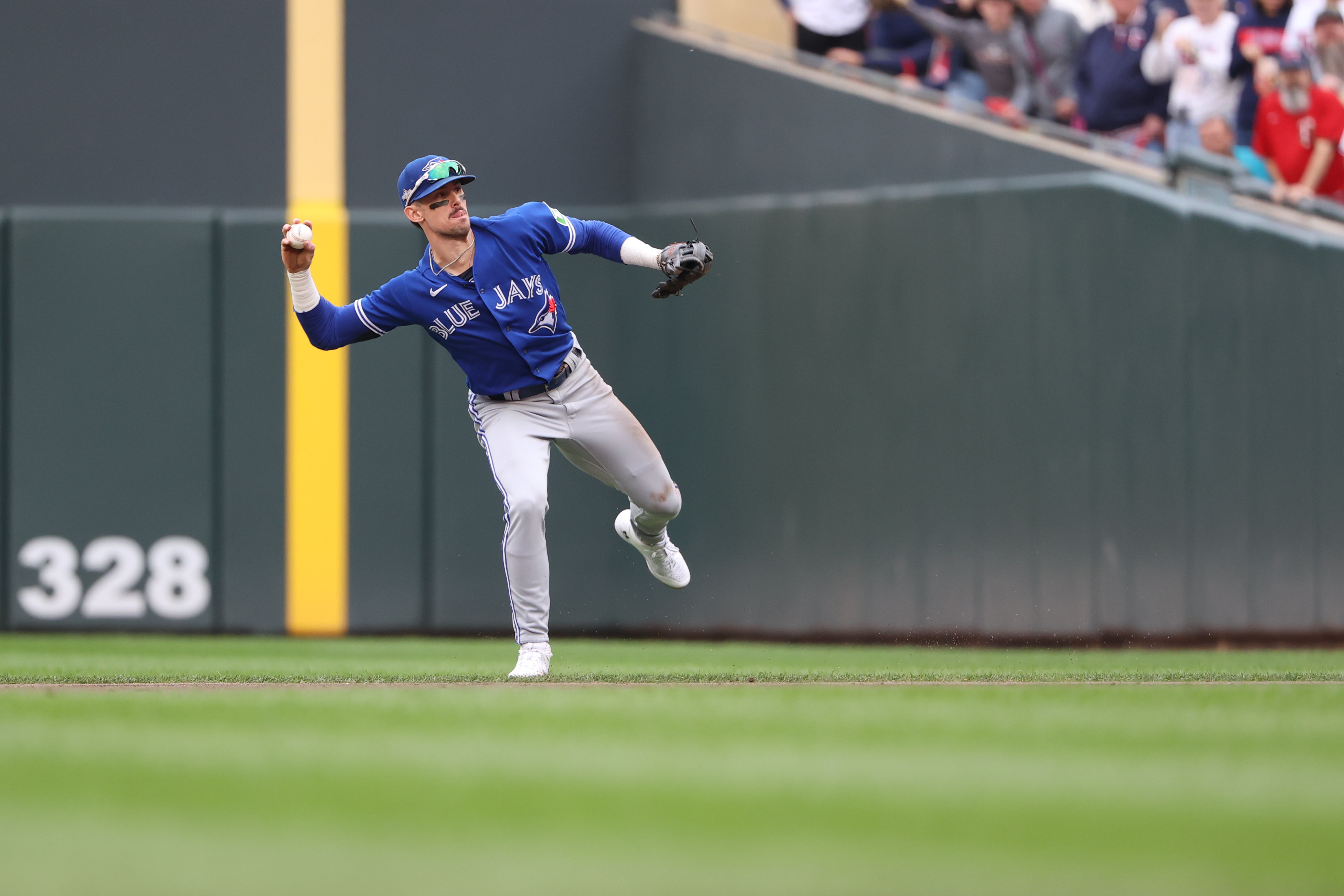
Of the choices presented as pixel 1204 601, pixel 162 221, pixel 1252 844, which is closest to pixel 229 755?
pixel 1252 844

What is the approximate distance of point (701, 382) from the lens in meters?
9.58

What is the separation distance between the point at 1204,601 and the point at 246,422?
223 inches

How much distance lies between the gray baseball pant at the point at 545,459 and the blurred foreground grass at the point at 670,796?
118cm

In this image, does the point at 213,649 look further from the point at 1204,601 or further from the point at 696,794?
the point at 696,794

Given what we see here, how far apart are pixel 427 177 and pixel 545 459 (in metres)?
1.18

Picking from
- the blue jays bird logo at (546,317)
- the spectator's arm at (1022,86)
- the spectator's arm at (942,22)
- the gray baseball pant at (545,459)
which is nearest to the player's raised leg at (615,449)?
the gray baseball pant at (545,459)

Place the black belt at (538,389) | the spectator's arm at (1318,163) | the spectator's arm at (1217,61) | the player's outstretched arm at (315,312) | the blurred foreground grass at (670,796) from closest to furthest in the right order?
1. the blurred foreground grass at (670,796)
2. the player's outstretched arm at (315,312)
3. the black belt at (538,389)
4. the spectator's arm at (1318,163)
5. the spectator's arm at (1217,61)

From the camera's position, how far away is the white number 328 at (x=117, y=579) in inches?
372

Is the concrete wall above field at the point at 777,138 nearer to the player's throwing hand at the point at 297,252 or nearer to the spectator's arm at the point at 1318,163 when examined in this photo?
the spectator's arm at the point at 1318,163

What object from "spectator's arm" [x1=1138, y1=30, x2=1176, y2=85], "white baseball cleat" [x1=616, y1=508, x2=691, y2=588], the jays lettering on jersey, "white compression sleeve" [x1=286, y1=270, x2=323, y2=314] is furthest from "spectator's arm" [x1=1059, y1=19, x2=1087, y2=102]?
"white compression sleeve" [x1=286, y1=270, x2=323, y2=314]

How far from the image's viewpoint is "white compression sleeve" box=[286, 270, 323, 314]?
19.5ft

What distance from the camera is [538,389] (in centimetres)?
628

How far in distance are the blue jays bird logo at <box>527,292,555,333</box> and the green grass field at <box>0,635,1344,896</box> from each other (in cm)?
142

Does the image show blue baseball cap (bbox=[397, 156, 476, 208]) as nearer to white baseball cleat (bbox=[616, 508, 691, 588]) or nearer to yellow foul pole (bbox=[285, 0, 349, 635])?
white baseball cleat (bbox=[616, 508, 691, 588])
